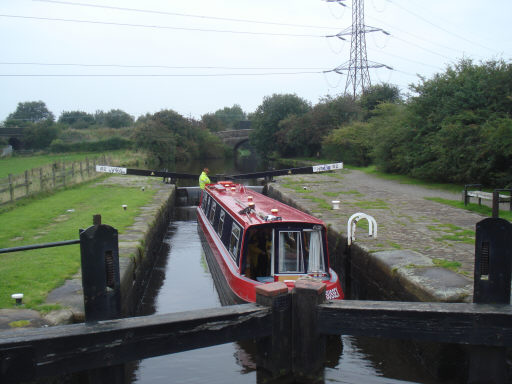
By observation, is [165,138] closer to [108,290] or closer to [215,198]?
[215,198]

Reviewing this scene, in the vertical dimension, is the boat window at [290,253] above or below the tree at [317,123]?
below

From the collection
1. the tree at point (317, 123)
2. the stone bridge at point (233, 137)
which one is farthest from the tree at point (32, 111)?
the tree at point (317, 123)

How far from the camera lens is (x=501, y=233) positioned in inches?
157

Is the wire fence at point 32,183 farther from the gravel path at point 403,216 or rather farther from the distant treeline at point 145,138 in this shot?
the distant treeline at point 145,138

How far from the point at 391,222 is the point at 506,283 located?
21.2 feet

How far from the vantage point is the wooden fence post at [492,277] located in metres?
4.00

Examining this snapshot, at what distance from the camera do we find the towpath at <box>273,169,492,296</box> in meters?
7.79

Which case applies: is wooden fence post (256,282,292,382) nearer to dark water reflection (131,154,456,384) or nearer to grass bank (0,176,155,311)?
dark water reflection (131,154,456,384)

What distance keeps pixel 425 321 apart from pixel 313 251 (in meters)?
2.67

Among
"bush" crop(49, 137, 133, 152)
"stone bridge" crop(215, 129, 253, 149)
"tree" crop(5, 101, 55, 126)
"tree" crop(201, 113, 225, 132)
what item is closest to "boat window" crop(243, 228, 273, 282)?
"bush" crop(49, 137, 133, 152)

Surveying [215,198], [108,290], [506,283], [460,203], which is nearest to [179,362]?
[108,290]

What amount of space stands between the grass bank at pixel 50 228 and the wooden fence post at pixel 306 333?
2881mm

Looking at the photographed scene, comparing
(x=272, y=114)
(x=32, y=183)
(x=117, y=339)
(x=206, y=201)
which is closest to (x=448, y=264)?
(x=117, y=339)

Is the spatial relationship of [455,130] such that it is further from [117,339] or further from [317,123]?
[317,123]
